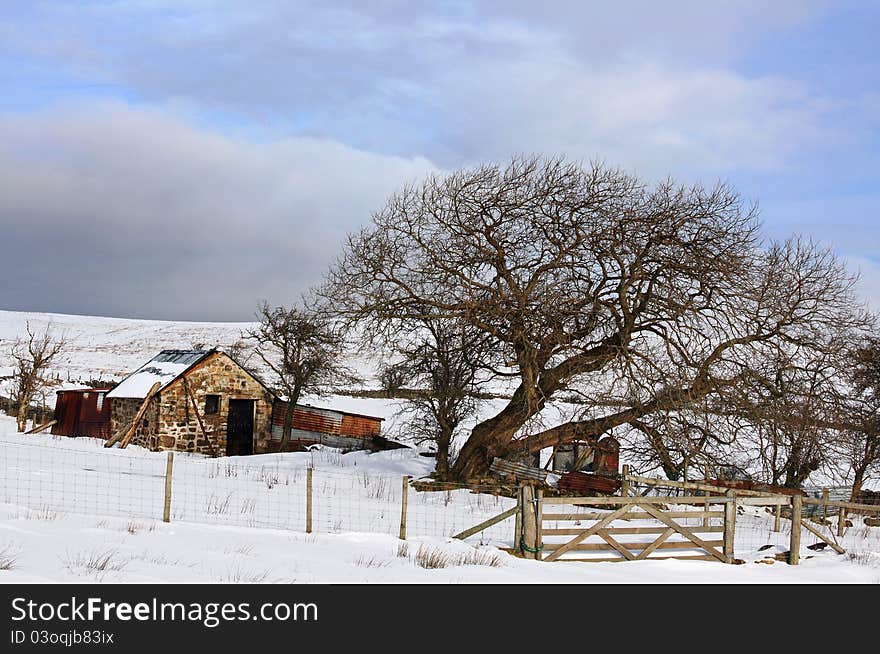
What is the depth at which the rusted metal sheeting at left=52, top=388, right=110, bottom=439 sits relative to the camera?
35.1 meters

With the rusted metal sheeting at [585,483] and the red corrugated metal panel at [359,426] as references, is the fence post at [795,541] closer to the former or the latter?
the rusted metal sheeting at [585,483]

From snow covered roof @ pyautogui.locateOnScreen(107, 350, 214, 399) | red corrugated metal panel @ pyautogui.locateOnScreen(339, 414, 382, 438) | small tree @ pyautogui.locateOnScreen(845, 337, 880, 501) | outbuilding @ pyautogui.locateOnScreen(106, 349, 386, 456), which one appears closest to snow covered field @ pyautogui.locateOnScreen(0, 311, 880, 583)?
small tree @ pyautogui.locateOnScreen(845, 337, 880, 501)

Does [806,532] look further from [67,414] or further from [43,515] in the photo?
[67,414]

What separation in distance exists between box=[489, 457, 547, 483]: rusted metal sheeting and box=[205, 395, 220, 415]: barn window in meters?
14.8

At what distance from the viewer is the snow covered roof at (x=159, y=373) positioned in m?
33.4

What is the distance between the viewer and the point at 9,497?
15586 millimetres

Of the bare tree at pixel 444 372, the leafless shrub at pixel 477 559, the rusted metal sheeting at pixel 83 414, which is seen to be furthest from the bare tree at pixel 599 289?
the rusted metal sheeting at pixel 83 414

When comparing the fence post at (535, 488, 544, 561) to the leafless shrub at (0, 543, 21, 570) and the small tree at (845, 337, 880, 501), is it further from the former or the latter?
the small tree at (845, 337, 880, 501)

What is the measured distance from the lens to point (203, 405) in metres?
33.9

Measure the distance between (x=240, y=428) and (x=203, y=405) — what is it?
2.29 m

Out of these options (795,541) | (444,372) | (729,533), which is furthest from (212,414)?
(795,541)
